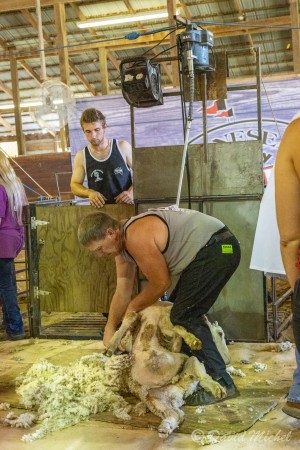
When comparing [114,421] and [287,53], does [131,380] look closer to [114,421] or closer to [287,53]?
[114,421]

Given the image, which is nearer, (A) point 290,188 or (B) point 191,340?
(A) point 290,188

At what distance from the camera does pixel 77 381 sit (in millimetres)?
3854

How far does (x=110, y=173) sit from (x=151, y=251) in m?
1.88

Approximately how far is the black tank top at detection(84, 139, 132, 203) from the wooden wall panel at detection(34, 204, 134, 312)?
0.25 m

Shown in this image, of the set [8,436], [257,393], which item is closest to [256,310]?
[257,393]

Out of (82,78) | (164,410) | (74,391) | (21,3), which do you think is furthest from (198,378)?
(82,78)

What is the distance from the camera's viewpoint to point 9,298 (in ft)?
18.4

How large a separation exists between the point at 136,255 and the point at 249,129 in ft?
12.3

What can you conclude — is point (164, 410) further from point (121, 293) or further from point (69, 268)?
point (69, 268)

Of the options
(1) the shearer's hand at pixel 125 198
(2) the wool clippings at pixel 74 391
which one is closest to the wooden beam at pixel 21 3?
(1) the shearer's hand at pixel 125 198

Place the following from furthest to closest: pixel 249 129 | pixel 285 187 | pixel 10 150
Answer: pixel 10 150 < pixel 249 129 < pixel 285 187

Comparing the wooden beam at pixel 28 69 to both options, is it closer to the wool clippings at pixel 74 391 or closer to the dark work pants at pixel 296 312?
the wool clippings at pixel 74 391

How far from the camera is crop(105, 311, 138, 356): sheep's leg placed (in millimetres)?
3865

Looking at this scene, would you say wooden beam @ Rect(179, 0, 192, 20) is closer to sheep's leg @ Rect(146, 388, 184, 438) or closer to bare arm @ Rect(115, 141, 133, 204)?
bare arm @ Rect(115, 141, 133, 204)
